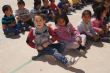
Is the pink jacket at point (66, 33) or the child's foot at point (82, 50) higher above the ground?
the pink jacket at point (66, 33)

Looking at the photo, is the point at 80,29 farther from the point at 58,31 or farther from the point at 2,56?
the point at 2,56

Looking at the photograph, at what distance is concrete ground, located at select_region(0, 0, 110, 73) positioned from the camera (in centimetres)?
384

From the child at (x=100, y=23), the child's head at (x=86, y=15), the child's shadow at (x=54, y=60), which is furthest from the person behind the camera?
the child at (x=100, y=23)

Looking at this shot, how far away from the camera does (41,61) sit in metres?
4.08

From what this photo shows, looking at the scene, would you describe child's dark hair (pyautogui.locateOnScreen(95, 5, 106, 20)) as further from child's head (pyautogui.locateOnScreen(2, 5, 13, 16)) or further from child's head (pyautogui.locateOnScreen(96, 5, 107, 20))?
child's head (pyautogui.locateOnScreen(2, 5, 13, 16))

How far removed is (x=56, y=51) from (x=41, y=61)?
288 millimetres

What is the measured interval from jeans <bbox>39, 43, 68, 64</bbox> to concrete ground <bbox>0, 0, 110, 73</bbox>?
0.36ft

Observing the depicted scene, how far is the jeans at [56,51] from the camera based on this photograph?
12.7 feet

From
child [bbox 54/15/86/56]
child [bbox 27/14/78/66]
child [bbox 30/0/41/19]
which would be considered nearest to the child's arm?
child [bbox 27/14/78/66]

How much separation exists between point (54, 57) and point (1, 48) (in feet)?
3.40

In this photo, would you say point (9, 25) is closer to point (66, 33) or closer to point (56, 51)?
point (66, 33)

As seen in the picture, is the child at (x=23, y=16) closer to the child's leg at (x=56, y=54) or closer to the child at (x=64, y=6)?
the child at (x=64, y=6)

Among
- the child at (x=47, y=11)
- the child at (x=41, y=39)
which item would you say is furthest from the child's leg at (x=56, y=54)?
the child at (x=47, y=11)

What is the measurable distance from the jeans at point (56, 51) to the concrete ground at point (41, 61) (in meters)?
0.11
